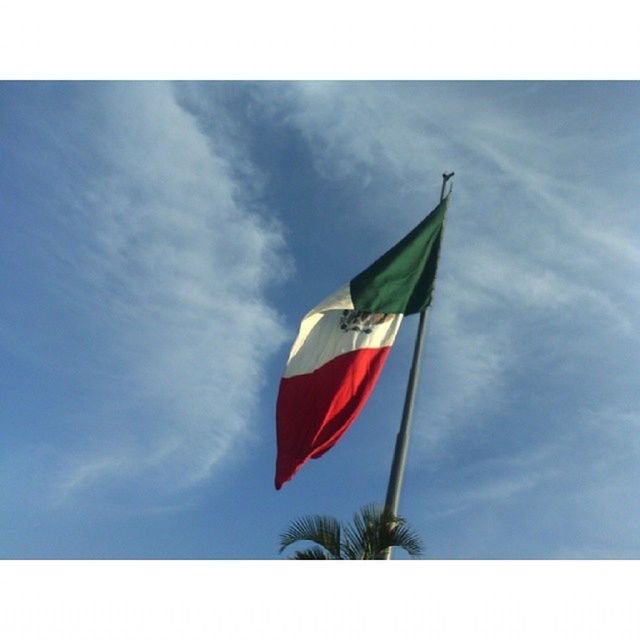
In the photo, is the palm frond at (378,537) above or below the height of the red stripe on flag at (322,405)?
below

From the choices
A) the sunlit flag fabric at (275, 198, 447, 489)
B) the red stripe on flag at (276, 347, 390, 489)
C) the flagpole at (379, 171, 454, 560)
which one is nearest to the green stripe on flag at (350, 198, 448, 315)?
the sunlit flag fabric at (275, 198, 447, 489)

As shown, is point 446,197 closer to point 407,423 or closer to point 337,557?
point 407,423

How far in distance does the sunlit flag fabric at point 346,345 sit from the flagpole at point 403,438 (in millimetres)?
535

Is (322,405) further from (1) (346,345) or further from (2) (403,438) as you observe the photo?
(2) (403,438)

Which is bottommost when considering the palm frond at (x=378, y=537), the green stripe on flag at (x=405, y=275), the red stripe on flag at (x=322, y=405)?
the palm frond at (x=378, y=537)

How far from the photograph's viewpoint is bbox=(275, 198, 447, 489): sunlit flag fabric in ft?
34.0

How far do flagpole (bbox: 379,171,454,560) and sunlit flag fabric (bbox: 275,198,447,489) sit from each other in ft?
1.75

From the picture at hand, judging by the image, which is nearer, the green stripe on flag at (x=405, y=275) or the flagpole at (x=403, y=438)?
the flagpole at (x=403, y=438)

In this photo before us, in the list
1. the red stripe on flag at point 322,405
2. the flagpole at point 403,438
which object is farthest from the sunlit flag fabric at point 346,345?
the flagpole at point 403,438

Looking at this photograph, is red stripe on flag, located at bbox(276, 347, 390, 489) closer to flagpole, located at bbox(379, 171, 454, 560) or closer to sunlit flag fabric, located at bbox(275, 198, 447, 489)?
sunlit flag fabric, located at bbox(275, 198, 447, 489)

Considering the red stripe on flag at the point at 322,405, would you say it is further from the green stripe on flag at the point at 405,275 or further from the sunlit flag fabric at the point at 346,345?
the green stripe on flag at the point at 405,275

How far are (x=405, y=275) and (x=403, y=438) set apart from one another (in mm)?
3272

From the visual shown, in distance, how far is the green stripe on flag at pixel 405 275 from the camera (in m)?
11.0
